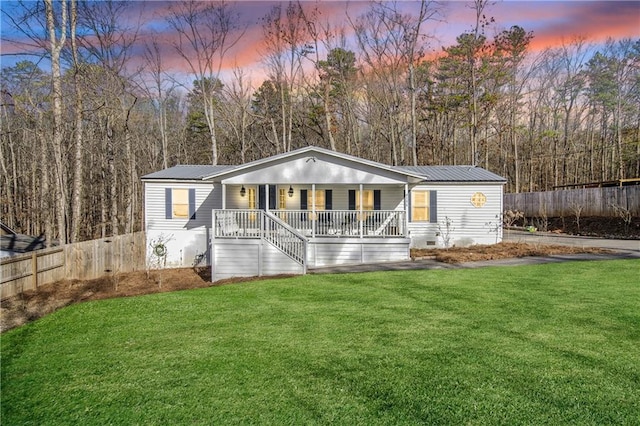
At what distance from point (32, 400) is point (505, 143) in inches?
1653

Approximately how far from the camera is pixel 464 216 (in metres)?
17.6

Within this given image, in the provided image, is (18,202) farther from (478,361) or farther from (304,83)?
(478,361)

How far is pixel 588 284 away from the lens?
28.7 feet

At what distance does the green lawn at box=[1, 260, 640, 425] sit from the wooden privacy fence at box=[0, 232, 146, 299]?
371cm

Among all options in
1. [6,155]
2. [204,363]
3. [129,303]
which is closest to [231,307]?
[129,303]

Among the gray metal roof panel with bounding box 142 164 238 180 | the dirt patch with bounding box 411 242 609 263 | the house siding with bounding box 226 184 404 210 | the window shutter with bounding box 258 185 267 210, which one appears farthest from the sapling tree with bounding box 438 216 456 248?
the gray metal roof panel with bounding box 142 164 238 180

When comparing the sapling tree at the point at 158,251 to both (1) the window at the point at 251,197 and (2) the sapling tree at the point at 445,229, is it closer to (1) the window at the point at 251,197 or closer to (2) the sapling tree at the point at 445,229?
(1) the window at the point at 251,197

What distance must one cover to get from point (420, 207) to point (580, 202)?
12.5 m

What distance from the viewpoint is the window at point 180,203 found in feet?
57.1

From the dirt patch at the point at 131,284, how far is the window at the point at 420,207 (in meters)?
1.66

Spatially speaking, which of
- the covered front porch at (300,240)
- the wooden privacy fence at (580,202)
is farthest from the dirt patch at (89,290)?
the wooden privacy fence at (580,202)

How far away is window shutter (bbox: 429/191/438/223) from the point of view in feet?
57.4

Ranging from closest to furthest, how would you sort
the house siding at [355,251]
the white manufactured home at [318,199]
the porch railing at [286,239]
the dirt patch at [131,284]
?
the dirt patch at [131,284], the porch railing at [286,239], the house siding at [355,251], the white manufactured home at [318,199]

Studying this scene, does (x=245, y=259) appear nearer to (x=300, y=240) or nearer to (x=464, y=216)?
(x=300, y=240)
